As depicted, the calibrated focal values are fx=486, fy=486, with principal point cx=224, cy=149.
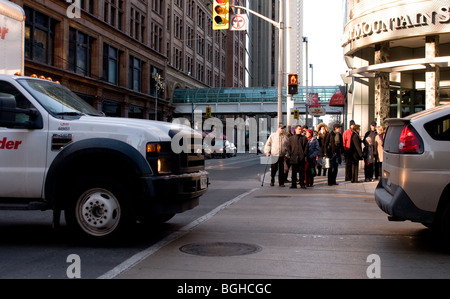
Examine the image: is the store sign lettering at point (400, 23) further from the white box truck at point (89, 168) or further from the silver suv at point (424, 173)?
A: the white box truck at point (89, 168)

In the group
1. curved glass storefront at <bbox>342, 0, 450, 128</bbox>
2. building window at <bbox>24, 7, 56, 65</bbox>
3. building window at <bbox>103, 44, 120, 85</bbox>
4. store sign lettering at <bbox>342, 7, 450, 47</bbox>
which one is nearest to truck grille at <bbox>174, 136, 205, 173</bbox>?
curved glass storefront at <bbox>342, 0, 450, 128</bbox>

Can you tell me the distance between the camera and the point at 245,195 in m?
12.8

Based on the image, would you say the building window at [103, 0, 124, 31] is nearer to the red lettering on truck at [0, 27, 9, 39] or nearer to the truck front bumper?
the red lettering on truck at [0, 27, 9, 39]

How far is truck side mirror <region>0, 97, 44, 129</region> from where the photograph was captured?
220 inches

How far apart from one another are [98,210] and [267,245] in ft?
7.21

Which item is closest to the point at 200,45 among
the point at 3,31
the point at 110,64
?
the point at 110,64

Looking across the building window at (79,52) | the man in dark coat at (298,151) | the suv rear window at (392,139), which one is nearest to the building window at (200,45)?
the building window at (79,52)

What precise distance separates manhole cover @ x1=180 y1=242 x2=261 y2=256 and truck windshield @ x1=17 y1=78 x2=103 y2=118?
2.29 metres

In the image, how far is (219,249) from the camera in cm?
606

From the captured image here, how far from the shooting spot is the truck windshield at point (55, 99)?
6309 millimetres

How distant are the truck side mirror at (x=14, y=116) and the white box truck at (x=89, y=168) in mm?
12

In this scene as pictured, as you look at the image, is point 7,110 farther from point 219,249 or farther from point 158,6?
point 158,6
